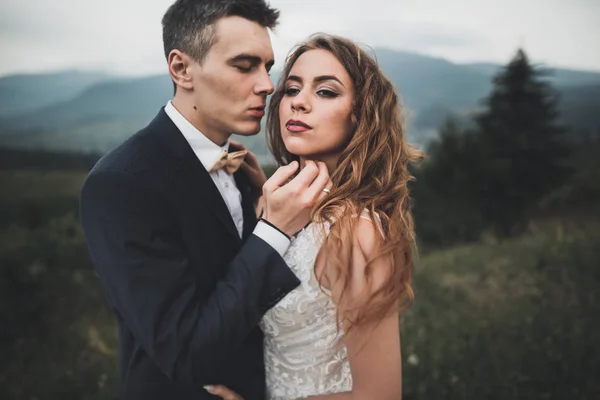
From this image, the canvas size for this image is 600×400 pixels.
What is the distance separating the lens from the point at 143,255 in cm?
163

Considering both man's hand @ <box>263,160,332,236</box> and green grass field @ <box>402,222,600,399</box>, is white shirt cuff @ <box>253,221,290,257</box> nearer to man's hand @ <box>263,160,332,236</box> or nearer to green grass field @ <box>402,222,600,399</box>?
man's hand @ <box>263,160,332,236</box>

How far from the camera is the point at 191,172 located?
6.20 feet

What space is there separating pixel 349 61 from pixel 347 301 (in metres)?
0.93

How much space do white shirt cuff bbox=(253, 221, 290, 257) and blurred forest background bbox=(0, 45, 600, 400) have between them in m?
1.02

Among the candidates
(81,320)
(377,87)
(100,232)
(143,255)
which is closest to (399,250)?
(377,87)

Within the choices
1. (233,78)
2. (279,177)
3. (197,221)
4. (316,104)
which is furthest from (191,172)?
(316,104)

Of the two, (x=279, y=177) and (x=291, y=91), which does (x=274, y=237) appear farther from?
(x=291, y=91)

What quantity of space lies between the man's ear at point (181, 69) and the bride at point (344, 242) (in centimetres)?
40

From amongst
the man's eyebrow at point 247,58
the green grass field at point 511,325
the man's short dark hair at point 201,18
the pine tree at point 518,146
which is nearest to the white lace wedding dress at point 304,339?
the man's eyebrow at point 247,58

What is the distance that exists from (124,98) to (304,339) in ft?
14.8

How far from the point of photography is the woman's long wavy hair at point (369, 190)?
1824 mm

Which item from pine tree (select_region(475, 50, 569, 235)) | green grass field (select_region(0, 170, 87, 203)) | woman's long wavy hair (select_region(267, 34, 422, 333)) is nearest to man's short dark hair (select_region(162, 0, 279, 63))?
woman's long wavy hair (select_region(267, 34, 422, 333))

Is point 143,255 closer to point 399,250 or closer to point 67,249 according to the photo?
point 399,250

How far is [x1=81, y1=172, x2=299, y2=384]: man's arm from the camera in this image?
1.58 meters
